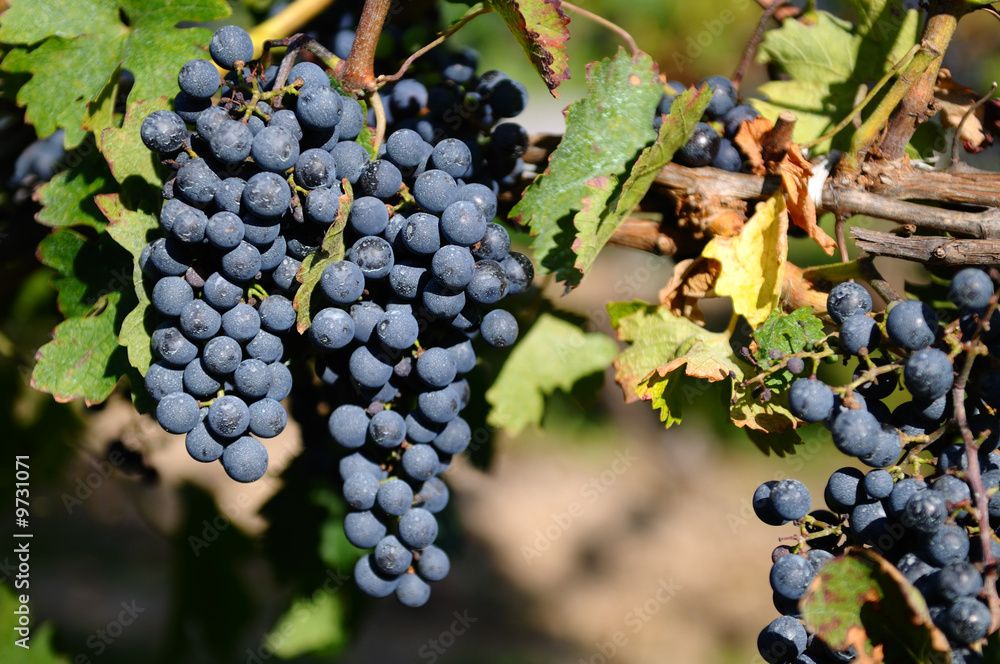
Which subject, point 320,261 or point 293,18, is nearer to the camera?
point 320,261

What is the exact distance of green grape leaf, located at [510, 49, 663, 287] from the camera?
48.8 inches

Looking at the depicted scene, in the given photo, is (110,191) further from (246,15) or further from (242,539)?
(242,539)

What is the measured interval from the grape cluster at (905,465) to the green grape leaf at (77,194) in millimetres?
1220

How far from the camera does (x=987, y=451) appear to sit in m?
0.92

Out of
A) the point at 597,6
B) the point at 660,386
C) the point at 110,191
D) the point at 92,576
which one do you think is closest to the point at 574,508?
the point at 92,576

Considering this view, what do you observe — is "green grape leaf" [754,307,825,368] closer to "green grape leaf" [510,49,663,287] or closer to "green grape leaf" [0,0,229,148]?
"green grape leaf" [510,49,663,287]

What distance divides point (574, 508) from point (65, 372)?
140 inches
